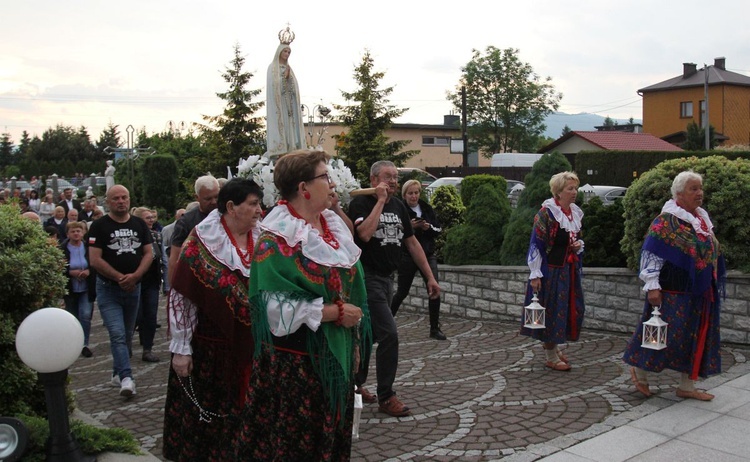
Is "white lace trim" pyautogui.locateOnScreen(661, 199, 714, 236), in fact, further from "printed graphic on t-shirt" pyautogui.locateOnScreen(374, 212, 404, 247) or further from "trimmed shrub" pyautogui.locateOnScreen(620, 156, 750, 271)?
"printed graphic on t-shirt" pyautogui.locateOnScreen(374, 212, 404, 247)

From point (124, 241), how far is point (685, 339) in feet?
16.8

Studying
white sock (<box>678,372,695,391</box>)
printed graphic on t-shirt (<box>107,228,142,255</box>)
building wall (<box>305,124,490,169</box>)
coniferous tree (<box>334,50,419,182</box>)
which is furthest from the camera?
building wall (<box>305,124,490,169</box>)

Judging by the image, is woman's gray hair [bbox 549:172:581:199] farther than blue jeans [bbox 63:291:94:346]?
No

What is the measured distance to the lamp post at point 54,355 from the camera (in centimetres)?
354

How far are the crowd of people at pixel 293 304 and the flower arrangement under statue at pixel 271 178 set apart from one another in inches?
35.5

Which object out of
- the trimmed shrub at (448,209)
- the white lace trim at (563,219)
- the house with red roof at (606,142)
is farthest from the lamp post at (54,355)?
the house with red roof at (606,142)

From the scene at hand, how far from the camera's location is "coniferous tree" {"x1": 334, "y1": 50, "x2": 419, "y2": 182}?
28500 millimetres

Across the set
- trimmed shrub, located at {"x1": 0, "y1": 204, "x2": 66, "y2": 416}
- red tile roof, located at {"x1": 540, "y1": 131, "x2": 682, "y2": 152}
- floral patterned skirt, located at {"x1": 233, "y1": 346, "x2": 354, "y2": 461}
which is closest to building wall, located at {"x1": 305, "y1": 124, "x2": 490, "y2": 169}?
red tile roof, located at {"x1": 540, "y1": 131, "x2": 682, "y2": 152}

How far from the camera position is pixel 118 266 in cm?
681

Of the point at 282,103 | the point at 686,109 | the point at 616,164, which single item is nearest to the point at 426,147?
the point at 686,109

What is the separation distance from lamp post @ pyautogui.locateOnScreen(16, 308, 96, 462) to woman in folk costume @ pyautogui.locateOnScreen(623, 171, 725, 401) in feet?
14.5

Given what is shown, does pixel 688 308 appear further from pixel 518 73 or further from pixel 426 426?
pixel 518 73

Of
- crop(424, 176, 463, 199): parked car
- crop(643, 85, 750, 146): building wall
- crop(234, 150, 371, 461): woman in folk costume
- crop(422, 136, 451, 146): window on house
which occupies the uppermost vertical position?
crop(643, 85, 750, 146): building wall

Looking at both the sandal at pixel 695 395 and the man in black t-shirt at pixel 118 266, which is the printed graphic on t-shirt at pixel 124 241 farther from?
the sandal at pixel 695 395
